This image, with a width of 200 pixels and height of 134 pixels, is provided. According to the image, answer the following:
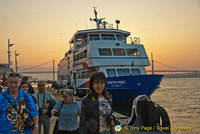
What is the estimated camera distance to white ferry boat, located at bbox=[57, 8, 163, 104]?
505 inches

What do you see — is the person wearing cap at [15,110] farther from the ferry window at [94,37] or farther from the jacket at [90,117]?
the ferry window at [94,37]

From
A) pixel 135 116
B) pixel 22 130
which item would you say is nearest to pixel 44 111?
pixel 22 130

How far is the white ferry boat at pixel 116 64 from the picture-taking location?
505 inches

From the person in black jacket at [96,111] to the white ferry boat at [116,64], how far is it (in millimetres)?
9971

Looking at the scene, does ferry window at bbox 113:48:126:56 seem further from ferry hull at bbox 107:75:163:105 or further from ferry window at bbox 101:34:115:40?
ferry hull at bbox 107:75:163:105

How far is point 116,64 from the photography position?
15.4m

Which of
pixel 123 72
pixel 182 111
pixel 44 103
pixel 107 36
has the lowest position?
pixel 182 111

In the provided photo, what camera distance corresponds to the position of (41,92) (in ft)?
15.4

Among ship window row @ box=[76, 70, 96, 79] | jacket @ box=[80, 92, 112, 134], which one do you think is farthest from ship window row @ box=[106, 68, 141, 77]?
jacket @ box=[80, 92, 112, 134]

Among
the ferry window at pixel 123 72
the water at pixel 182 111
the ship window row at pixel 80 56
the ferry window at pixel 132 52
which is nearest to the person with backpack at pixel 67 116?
the water at pixel 182 111

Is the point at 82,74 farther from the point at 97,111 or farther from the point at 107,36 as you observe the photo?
the point at 97,111

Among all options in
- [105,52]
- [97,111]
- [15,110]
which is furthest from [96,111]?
[105,52]

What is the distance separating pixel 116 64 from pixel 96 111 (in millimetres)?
12788

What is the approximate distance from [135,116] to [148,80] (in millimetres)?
5604
